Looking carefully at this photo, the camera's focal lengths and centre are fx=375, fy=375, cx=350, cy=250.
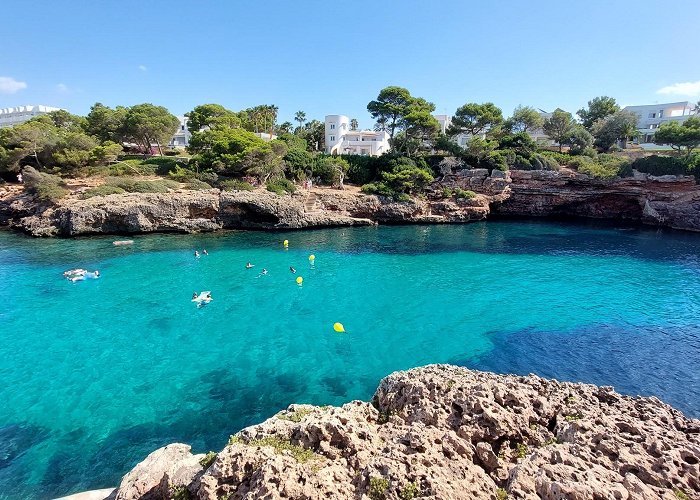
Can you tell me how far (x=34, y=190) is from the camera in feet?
127

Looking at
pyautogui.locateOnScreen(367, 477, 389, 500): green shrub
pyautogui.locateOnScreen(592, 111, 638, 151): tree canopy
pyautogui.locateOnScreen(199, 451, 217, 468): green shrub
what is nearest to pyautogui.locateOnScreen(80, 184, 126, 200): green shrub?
pyautogui.locateOnScreen(199, 451, 217, 468): green shrub

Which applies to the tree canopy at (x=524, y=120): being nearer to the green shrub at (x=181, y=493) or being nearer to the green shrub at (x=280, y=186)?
the green shrub at (x=280, y=186)

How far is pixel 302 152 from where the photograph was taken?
49.8 m

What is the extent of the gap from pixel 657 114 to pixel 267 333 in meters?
96.0

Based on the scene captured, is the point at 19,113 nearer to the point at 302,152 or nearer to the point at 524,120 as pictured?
the point at 302,152

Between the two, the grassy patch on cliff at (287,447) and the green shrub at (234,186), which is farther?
the green shrub at (234,186)

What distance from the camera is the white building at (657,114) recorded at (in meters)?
Answer: 74.5

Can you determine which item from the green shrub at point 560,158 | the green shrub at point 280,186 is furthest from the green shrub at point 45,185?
the green shrub at point 560,158

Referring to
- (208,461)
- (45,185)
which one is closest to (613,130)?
(208,461)

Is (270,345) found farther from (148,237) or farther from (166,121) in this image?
(166,121)

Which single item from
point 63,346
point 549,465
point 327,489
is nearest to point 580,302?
point 549,465

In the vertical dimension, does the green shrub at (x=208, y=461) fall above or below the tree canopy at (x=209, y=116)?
below

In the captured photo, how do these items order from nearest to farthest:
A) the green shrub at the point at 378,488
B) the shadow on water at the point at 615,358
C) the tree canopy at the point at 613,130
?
the green shrub at the point at 378,488
the shadow on water at the point at 615,358
the tree canopy at the point at 613,130

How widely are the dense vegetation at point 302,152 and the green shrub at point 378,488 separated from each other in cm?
3814
